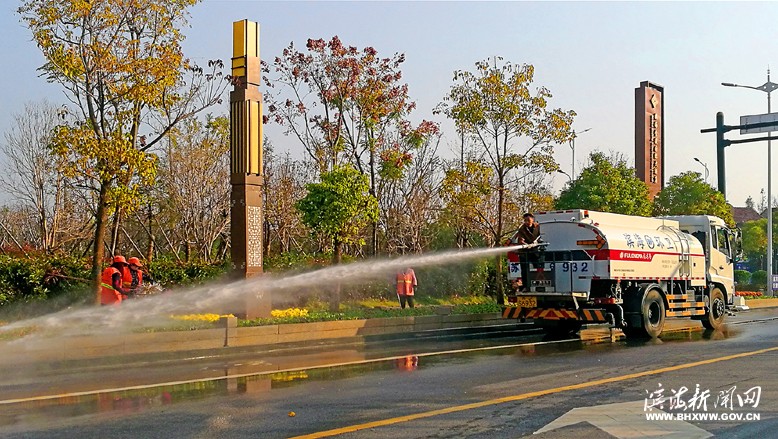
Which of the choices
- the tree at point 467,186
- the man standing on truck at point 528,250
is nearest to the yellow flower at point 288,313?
the man standing on truck at point 528,250

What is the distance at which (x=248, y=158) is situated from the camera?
18.3m

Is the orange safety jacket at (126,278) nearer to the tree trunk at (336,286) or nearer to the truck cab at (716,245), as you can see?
the tree trunk at (336,286)

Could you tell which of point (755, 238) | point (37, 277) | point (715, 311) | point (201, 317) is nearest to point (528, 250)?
point (715, 311)

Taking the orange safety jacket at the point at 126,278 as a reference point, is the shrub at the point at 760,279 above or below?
below

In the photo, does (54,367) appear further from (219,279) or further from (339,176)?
(339,176)

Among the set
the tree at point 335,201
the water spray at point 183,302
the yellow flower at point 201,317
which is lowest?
the yellow flower at point 201,317

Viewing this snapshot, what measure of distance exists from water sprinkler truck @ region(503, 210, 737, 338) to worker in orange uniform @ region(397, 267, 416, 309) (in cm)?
584

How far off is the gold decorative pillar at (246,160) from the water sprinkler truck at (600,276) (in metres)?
5.78

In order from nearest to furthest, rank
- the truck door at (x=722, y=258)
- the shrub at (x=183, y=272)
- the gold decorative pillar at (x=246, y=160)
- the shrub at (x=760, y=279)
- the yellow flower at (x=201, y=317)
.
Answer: the yellow flower at (x=201, y=317), the gold decorative pillar at (x=246, y=160), the shrub at (x=183, y=272), the truck door at (x=722, y=258), the shrub at (x=760, y=279)

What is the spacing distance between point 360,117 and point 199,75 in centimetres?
712

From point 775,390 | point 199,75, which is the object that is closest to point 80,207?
point 199,75

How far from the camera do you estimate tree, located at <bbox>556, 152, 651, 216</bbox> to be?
2847 centimetres

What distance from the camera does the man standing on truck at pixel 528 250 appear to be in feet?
58.0

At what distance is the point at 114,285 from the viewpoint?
15984 millimetres
